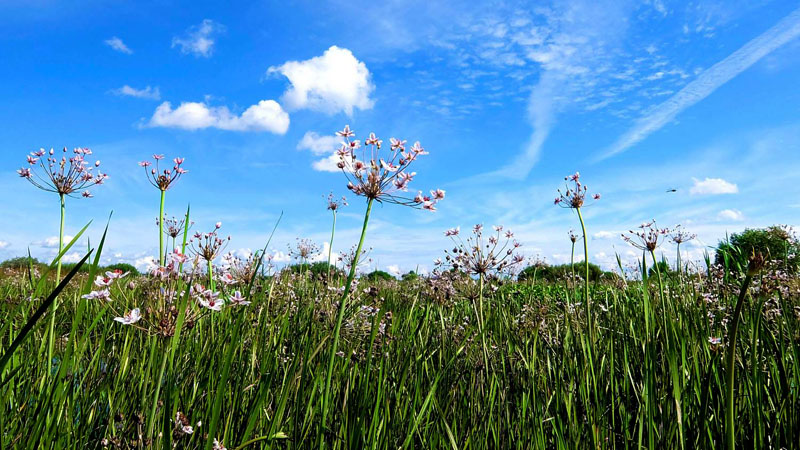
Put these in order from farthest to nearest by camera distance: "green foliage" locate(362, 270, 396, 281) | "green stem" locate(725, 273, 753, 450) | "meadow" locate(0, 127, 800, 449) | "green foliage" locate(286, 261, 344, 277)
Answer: "green foliage" locate(362, 270, 396, 281) → "green foliage" locate(286, 261, 344, 277) → "meadow" locate(0, 127, 800, 449) → "green stem" locate(725, 273, 753, 450)

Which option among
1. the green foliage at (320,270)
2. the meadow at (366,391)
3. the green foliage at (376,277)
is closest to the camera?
the meadow at (366,391)

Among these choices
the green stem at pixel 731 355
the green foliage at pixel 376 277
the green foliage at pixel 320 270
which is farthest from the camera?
the green foliage at pixel 376 277

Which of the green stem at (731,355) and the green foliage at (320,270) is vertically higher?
the green foliage at (320,270)

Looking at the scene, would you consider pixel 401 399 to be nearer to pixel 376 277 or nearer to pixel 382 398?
pixel 382 398

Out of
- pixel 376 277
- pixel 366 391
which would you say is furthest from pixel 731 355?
pixel 376 277

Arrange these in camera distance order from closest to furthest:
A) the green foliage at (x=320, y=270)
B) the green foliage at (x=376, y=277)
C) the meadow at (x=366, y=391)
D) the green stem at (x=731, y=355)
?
the green stem at (x=731, y=355)
the meadow at (x=366, y=391)
the green foliage at (x=320, y=270)
the green foliage at (x=376, y=277)

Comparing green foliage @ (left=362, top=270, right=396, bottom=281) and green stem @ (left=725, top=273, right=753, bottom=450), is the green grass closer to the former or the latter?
green stem @ (left=725, top=273, right=753, bottom=450)

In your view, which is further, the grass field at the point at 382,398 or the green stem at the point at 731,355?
the grass field at the point at 382,398

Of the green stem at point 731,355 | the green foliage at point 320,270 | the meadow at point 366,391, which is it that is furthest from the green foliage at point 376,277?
the green stem at point 731,355

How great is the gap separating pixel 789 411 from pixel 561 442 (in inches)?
39.0

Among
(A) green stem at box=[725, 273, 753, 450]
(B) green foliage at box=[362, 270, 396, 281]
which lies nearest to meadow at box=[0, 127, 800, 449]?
(A) green stem at box=[725, 273, 753, 450]

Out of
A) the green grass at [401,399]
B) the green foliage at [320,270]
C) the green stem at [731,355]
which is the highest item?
the green foliage at [320,270]

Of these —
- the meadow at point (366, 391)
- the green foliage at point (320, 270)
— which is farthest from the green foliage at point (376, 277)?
the meadow at point (366, 391)

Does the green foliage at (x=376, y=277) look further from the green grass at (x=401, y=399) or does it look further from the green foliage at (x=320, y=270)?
the green grass at (x=401, y=399)
